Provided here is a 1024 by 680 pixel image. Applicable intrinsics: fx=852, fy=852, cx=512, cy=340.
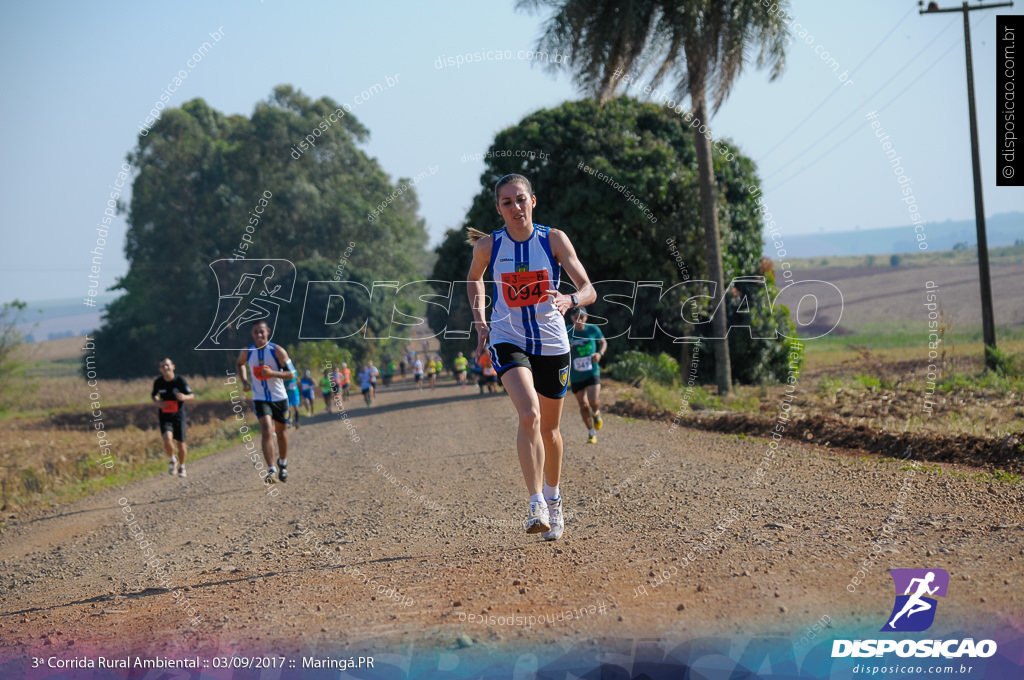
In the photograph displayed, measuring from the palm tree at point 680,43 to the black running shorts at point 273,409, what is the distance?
1002cm

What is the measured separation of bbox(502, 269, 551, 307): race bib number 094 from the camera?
19.1ft

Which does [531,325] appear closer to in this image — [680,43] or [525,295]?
[525,295]

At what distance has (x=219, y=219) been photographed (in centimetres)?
4812

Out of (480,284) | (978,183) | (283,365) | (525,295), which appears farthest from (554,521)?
(978,183)

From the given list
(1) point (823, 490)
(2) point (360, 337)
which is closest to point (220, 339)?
(2) point (360, 337)

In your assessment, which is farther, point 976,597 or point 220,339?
point 220,339

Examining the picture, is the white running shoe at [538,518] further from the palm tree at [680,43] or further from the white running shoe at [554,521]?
the palm tree at [680,43]

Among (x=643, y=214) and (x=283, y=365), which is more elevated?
(x=643, y=214)

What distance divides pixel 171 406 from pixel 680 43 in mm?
11496

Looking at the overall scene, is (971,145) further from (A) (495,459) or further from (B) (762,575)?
(B) (762,575)

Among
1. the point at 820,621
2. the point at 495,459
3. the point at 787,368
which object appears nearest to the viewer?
the point at 820,621

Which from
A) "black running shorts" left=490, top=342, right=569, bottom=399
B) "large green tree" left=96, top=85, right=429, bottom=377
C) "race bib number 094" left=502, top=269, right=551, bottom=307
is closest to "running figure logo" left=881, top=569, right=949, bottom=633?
"black running shorts" left=490, top=342, right=569, bottom=399

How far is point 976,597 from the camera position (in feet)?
14.5

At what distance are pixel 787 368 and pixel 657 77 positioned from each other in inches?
437
